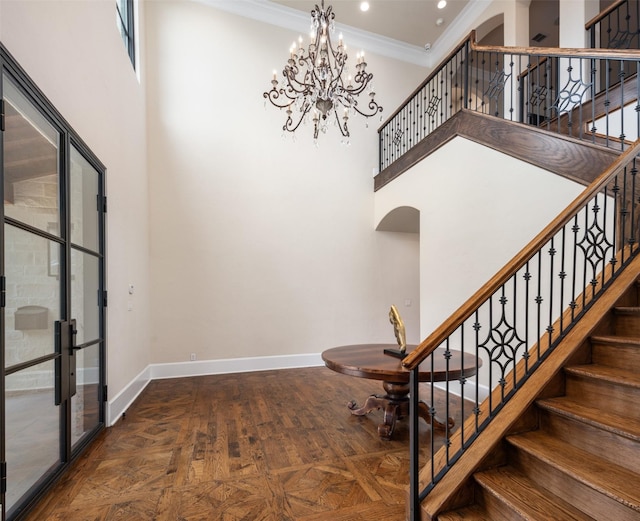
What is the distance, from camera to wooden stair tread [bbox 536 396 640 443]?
166cm

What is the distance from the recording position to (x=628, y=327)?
7.43 feet

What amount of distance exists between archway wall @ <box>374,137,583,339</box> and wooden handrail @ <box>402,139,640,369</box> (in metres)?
0.78

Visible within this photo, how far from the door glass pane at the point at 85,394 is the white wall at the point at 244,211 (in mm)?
1921

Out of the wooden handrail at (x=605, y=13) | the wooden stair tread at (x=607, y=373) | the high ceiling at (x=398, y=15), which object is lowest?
the wooden stair tread at (x=607, y=373)

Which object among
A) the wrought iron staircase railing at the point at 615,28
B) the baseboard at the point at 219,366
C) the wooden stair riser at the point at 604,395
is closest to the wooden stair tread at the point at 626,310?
the wooden stair riser at the point at 604,395

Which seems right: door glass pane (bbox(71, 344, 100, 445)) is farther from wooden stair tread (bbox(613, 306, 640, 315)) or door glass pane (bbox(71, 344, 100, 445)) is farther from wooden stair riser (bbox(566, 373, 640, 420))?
wooden stair tread (bbox(613, 306, 640, 315))

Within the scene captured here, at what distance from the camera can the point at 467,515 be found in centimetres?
174

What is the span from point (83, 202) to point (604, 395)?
3699 millimetres

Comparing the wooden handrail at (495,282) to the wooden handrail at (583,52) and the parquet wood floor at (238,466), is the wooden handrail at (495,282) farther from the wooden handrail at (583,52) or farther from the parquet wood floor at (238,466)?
the parquet wood floor at (238,466)

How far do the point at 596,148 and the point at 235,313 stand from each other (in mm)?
4484

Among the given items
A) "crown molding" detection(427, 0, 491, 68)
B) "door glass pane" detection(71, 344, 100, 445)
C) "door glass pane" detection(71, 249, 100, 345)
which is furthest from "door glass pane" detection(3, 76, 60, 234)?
"crown molding" detection(427, 0, 491, 68)

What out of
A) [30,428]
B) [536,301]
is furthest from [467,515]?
[30,428]

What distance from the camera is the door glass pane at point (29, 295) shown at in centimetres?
184

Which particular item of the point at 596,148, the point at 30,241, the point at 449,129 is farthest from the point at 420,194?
the point at 30,241
